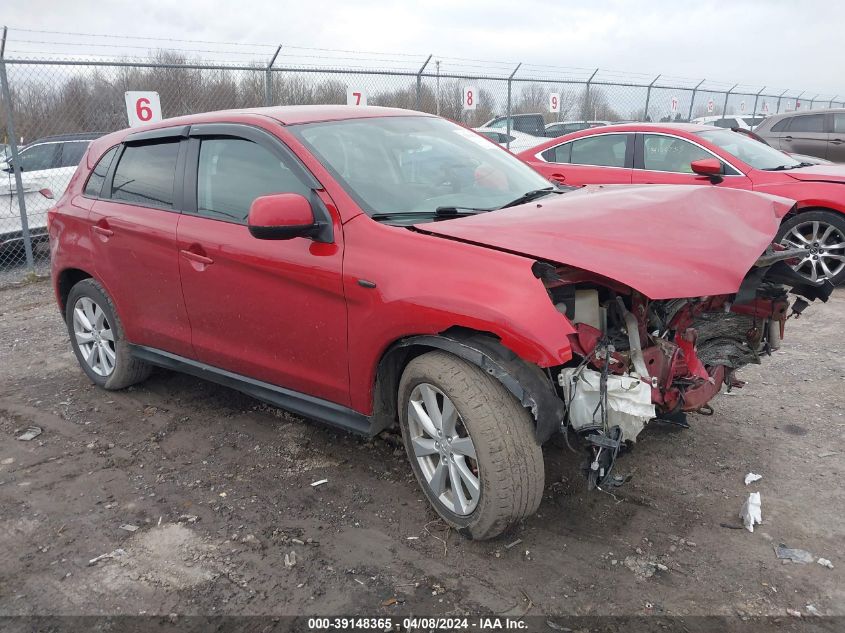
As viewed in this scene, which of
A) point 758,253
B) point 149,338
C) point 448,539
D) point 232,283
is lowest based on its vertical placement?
point 448,539

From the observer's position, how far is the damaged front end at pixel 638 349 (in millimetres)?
2744

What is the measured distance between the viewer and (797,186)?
7.07 metres

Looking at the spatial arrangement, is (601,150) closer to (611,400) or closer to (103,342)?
(103,342)

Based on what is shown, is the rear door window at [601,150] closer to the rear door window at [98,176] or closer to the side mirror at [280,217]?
the rear door window at [98,176]

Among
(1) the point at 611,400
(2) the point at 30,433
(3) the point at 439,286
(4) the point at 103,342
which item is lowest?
(2) the point at 30,433

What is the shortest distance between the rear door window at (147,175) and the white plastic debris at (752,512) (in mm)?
3399

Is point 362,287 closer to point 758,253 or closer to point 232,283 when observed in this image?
point 232,283

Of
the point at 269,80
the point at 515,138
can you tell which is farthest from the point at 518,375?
the point at 515,138

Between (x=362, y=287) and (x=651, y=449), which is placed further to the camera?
(x=651, y=449)

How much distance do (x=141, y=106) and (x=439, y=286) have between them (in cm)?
729

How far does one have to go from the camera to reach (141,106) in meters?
8.73

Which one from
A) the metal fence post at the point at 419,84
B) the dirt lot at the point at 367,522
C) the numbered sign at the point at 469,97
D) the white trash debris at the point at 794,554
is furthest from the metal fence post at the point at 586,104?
the white trash debris at the point at 794,554

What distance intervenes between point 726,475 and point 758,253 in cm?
120

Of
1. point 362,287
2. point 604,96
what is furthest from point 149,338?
point 604,96
